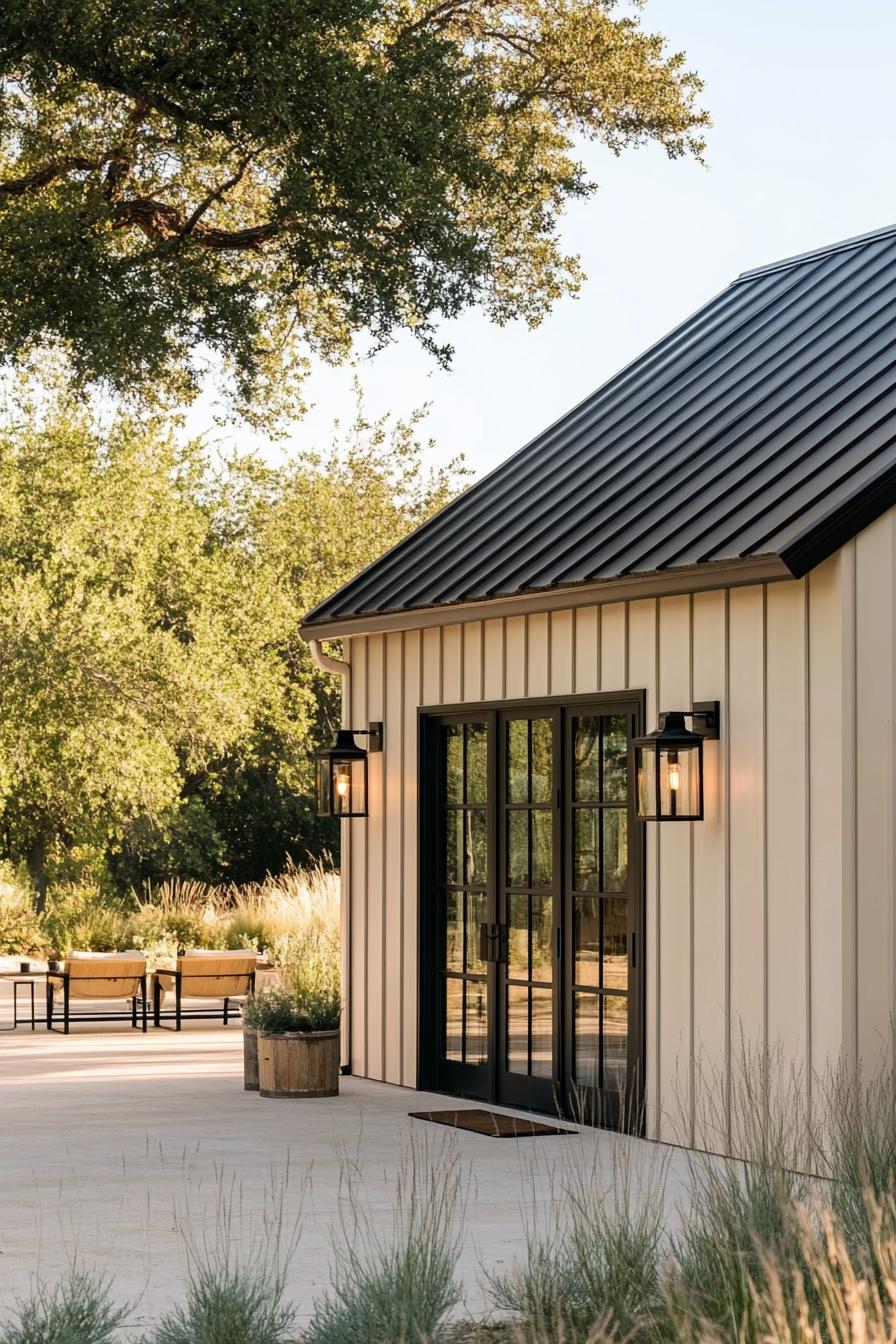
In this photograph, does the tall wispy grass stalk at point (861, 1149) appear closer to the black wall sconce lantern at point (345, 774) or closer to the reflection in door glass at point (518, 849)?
the reflection in door glass at point (518, 849)

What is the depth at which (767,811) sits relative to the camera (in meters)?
9.04

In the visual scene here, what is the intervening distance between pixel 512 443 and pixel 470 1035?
31843mm

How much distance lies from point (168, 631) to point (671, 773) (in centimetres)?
1824

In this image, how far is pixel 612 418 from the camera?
12672mm

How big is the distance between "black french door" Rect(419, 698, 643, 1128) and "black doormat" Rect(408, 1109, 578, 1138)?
0.71ft

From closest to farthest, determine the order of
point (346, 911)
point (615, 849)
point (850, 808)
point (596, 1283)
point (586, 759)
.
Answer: point (596, 1283), point (850, 808), point (615, 849), point (586, 759), point (346, 911)

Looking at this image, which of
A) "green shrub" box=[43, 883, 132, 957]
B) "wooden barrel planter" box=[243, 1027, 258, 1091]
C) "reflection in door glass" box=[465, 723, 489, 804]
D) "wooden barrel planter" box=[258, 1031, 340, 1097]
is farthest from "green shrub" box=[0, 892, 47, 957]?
"reflection in door glass" box=[465, 723, 489, 804]

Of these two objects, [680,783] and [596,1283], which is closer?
[596,1283]

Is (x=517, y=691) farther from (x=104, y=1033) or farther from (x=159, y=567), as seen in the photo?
(x=159, y=567)

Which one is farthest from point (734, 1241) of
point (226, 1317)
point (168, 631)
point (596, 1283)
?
point (168, 631)

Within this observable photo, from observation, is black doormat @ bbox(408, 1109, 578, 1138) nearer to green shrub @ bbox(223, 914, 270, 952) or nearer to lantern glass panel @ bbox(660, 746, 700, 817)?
lantern glass panel @ bbox(660, 746, 700, 817)

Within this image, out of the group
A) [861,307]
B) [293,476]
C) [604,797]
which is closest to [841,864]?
[604,797]

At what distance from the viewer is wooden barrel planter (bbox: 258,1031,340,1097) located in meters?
11.4

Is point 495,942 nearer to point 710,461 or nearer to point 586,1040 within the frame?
point 586,1040
